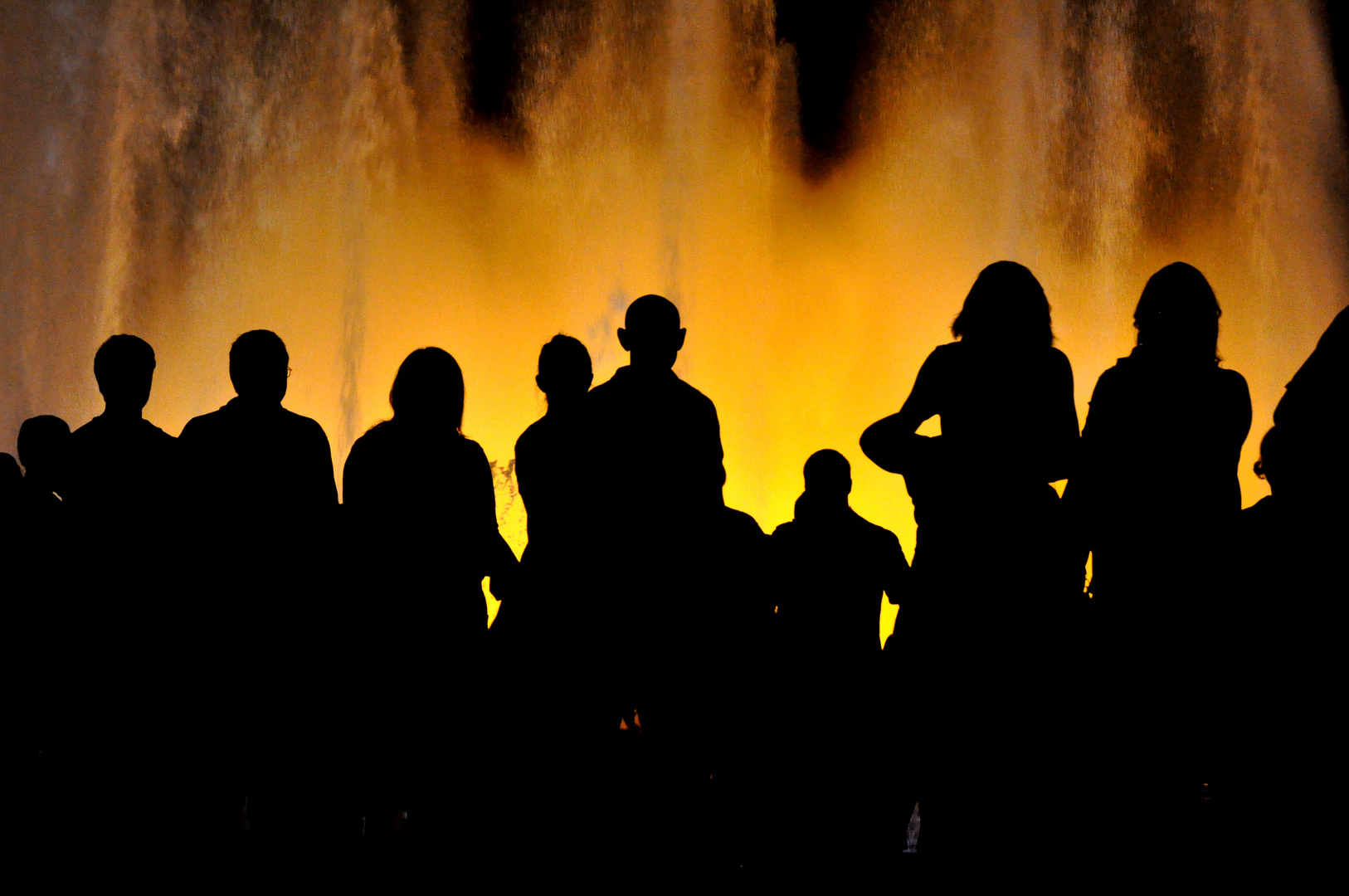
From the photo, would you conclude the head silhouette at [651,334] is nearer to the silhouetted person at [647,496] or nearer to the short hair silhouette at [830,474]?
the silhouetted person at [647,496]

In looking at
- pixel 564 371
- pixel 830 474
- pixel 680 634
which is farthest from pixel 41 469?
pixel 830 474

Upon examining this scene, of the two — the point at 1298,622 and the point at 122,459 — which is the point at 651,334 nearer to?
the point at 122,459

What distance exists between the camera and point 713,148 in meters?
12.2

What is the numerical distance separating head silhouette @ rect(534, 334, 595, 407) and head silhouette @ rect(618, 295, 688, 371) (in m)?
0.45

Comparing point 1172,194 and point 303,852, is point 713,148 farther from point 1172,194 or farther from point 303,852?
point 303,852

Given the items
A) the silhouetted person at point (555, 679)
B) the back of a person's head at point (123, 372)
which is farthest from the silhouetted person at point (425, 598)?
the back of a person's head at point (123, 372)

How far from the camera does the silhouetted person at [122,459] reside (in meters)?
3.12

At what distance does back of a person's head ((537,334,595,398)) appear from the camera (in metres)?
3.50

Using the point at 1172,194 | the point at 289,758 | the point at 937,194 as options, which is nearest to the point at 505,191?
the point at 937,194

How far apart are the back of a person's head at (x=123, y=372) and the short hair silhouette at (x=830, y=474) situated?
6.44 ft

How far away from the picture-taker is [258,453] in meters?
3.04

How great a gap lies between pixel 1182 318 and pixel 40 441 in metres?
3.57

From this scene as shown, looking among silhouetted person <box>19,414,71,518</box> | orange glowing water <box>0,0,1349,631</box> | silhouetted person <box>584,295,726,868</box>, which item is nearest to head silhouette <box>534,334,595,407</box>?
silhouetted person <box>584,295,726,868</box>

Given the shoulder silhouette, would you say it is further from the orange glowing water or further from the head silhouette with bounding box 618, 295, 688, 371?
the orange glowing water
